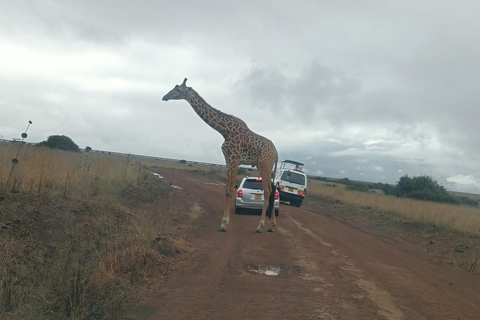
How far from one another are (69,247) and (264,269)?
156 inches

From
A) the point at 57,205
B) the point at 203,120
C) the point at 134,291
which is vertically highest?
the point at 203,120

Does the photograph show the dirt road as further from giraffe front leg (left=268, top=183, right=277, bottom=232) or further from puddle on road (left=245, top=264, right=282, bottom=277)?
giraffe front leg (left=268, top=183, right=277, bottom=232)

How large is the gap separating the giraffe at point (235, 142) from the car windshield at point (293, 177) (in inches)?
408

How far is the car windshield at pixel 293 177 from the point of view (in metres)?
27.0

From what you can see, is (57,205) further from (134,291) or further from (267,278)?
(267,278)

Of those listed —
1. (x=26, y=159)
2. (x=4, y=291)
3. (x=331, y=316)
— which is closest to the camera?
(x=4, y=291)

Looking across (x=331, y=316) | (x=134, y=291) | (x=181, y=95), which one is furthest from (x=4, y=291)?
(x=181, y=95)

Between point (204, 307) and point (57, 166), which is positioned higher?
point (57, 166)

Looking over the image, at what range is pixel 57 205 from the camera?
1062 centimetres

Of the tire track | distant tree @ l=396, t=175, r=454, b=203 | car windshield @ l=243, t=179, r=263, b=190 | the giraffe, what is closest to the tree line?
distant tree @ l=396, t=175, r=454, b=203

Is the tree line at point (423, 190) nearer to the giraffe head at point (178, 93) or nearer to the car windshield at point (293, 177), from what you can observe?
the car windshield at point (293, 177)

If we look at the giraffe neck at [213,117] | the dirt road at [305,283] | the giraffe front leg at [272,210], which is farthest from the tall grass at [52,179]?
the giraffe front leg at [272,210]

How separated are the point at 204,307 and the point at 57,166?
961cm

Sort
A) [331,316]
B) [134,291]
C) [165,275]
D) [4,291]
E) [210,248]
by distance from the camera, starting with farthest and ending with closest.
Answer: [210,248], [165,275], [134,291], [331,316], [4,291]
